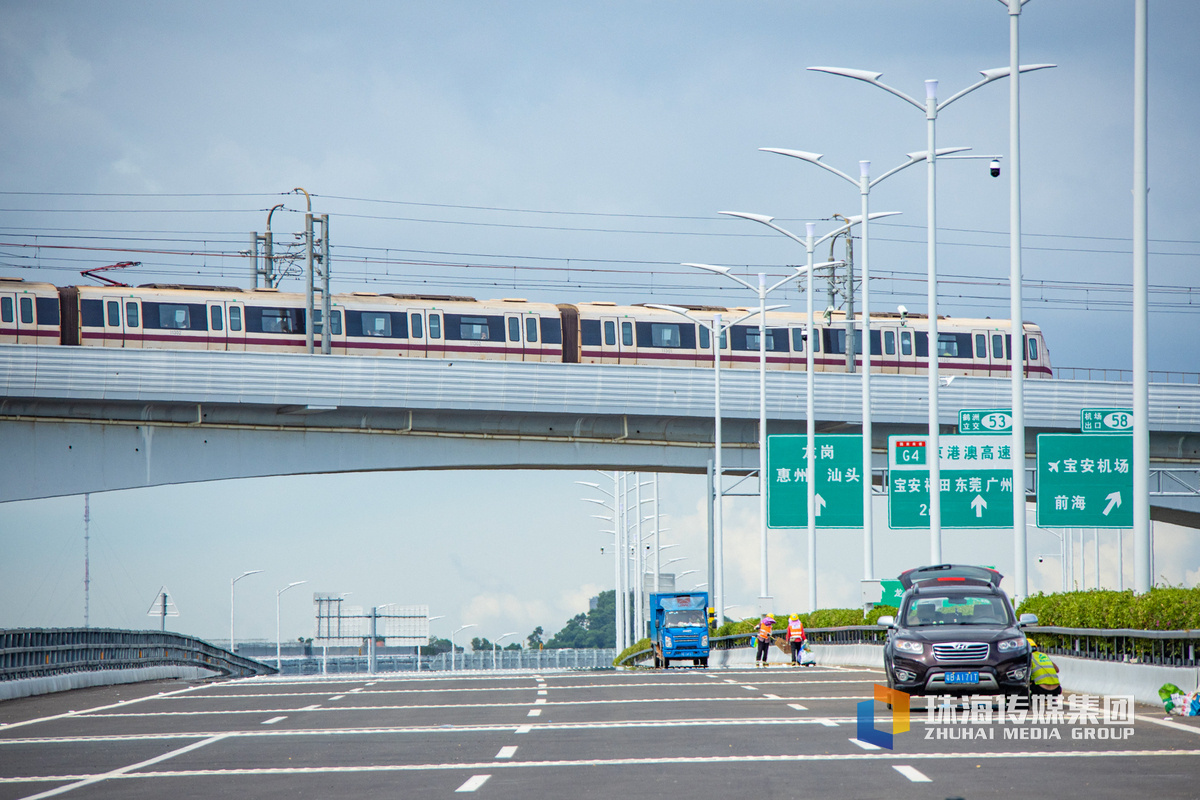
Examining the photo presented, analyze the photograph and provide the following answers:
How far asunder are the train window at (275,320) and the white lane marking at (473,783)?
42534 mm

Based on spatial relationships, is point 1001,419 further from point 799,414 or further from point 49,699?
point 49,699

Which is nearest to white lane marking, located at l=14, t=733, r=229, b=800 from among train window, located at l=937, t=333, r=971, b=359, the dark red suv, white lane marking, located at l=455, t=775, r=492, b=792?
white lane marking, located at l=455, t=775, r=492, b=792

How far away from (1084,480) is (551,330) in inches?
1045

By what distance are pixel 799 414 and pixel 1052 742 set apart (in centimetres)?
3937

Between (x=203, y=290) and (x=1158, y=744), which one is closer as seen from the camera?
(x=1158, y=744)

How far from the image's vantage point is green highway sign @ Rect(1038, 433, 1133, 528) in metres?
33.2

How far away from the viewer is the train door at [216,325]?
52.7 m

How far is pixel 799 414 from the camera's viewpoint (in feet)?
175

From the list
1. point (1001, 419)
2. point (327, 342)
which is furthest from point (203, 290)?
point (1001, 419)

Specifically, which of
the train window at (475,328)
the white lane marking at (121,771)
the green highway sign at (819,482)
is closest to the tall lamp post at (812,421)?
the green highway sign at (819,482)

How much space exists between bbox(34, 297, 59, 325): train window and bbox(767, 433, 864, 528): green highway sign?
23.2 meters

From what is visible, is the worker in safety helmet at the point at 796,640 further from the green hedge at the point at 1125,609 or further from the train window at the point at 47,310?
the train window at the point at 47,310

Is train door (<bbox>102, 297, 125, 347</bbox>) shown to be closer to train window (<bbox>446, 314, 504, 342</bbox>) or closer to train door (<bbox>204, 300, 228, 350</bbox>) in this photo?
train door (<bbox>204, 300, 228, 350</bbox>)

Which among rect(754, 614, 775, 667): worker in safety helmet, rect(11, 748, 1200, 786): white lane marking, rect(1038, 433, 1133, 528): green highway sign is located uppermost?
rect(1038, 433, 1133, 528): green highway sign
